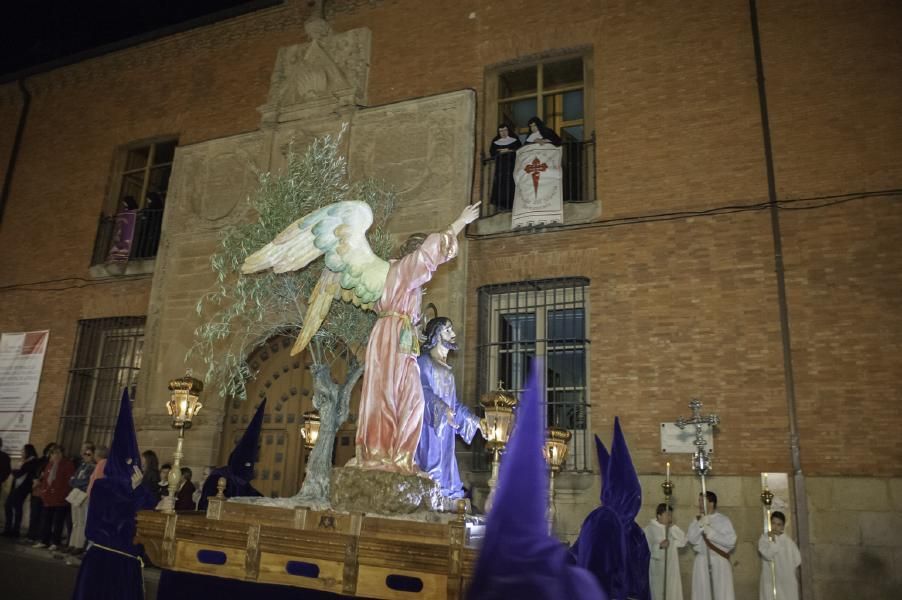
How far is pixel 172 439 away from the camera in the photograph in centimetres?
1136

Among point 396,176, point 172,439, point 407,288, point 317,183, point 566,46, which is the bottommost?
point 172,439

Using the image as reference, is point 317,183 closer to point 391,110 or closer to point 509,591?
point 391,110

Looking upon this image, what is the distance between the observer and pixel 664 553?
26.9 feet

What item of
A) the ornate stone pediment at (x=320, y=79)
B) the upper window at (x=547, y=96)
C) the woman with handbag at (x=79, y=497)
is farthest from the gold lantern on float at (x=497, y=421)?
the ornate stone pediment at (x=320, y=79)

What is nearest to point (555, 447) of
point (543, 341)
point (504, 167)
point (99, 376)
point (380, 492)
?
point (380, 492)

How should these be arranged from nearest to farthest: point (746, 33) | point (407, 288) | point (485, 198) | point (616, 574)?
point (616, 574) → point (407, 288) → point (746, 33) → point (485, 198)

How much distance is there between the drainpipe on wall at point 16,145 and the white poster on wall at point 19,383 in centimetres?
306

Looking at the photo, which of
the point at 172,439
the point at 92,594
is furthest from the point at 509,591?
the point at 172,439

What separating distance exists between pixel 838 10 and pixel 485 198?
533 cm

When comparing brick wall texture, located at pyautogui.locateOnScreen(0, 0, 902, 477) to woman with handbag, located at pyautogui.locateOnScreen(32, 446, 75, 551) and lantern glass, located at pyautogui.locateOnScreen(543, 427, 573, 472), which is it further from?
woman with handbag, located at pyautogui.locateOnScreen(32, 446, 75, 551)

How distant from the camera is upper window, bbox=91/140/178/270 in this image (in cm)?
1338

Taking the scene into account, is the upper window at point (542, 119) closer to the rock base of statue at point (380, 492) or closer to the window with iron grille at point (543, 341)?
the window with iron grille at point (543, 341)

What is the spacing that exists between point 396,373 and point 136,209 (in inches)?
384

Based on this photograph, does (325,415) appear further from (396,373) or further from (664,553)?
(664,553)
